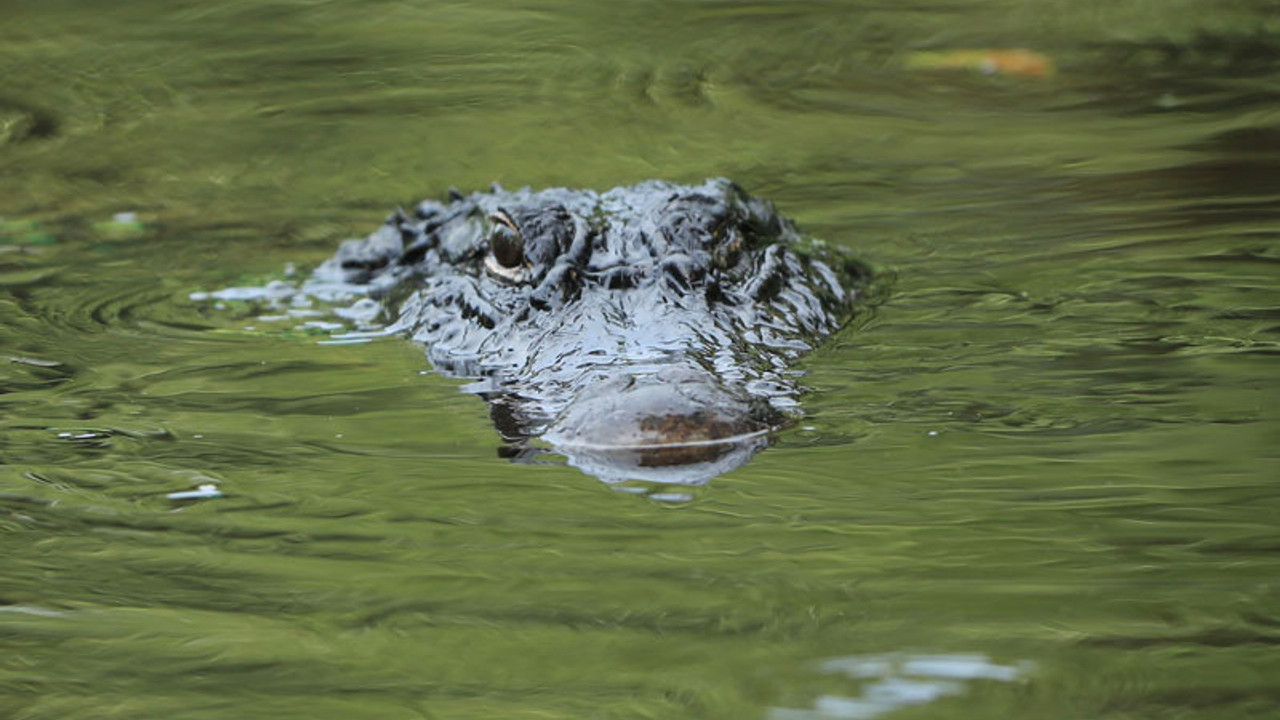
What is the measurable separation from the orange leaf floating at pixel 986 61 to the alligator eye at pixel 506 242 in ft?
13.9

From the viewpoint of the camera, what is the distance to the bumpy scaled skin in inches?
132

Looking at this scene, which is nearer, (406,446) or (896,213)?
(406,446)

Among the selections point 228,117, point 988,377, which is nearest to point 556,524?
point 988,377

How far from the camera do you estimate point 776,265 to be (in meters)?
5.15

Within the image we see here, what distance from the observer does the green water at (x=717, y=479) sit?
231 centimetres

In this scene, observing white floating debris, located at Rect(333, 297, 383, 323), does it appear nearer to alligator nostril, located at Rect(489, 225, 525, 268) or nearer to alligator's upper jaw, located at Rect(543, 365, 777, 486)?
alligator nostril, located at Rect(489, 225, 525, 268)

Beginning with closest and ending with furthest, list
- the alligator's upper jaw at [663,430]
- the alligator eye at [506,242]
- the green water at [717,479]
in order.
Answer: the green water at [717,479] → the alligator's upper jaw at [663,430] → the alligator eye at [506,242]

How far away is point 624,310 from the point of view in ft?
14.5

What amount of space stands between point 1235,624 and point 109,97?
8.00m

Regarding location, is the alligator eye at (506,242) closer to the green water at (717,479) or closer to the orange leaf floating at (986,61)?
the green water at (717,479)

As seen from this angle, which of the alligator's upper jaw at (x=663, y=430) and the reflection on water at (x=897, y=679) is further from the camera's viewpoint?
the alligator's upper jaw at (x=663, y=430)

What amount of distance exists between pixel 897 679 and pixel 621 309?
2.36m

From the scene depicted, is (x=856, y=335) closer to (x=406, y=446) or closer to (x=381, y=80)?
(x=406, y=446)

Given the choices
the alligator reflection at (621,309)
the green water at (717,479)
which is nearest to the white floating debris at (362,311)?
the alligator reflection at (621,309)
